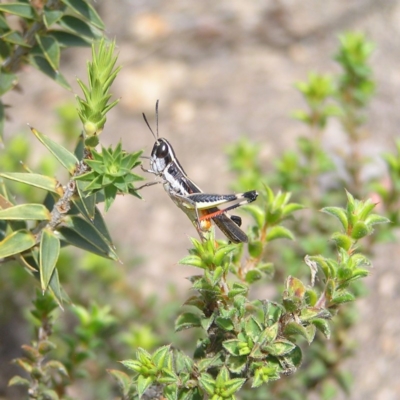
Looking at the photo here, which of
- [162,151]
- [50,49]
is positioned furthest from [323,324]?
[50,49]

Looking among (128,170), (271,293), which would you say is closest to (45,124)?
(271,293)

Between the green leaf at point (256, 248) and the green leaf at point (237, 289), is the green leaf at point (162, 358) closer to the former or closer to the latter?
the green leaf at point (237, 289)

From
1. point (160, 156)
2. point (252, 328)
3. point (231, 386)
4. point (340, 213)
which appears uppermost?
point (160, 156)

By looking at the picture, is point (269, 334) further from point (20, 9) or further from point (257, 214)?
point (20, 9)

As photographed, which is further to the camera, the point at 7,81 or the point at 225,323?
the point at 7,81

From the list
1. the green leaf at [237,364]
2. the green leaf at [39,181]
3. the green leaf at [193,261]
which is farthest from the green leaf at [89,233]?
the green leaf at [237,364]

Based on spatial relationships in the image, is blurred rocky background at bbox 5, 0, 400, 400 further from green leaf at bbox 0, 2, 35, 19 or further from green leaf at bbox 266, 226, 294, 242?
green leaf at bbox 0, 2, 35, 19

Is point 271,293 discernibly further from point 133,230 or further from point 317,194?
point 133,230
